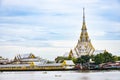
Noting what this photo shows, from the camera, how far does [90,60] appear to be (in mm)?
132750

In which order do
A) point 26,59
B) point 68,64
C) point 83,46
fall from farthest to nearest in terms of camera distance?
point 83,46 → point 26,59 → point 68,64

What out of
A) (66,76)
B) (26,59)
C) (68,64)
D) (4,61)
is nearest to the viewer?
(66,76)

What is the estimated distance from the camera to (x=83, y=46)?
162 meters

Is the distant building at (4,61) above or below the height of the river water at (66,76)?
above

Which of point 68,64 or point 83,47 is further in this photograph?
point 83,47

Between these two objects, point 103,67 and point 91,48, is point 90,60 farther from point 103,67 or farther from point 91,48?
point 91,48

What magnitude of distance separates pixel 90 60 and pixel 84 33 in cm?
3329

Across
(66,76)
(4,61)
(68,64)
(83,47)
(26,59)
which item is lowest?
(66,76)

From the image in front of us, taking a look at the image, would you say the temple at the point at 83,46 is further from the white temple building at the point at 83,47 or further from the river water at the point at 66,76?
the river water at the point at 66,76

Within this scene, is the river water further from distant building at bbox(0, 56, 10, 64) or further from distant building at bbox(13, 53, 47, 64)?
distant building at bbox(0, 56, 10, 64)

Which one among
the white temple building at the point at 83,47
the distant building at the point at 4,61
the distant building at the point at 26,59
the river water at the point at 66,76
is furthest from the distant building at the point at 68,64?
the river water at the point at 66,76

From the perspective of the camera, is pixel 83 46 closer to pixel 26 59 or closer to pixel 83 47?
pixel 83 47

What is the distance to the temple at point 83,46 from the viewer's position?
160 metres

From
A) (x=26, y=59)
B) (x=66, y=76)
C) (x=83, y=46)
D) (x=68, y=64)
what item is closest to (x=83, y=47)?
(x=83, y=46)
